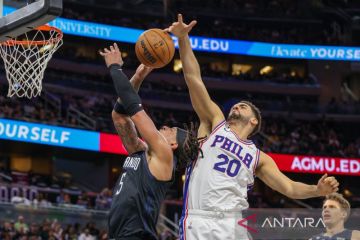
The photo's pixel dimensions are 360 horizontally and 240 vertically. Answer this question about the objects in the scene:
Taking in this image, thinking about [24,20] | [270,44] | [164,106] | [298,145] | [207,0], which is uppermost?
[207,0]

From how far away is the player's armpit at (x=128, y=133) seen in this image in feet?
17.5

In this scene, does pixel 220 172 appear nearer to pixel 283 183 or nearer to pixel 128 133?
pixel 283 183

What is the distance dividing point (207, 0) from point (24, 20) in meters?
28.9

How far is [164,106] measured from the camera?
1155 inches

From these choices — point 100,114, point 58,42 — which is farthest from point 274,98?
point 58,42

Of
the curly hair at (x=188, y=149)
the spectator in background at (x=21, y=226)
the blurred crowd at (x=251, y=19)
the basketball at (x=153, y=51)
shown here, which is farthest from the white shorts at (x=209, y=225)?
the blurred crowd at (x=251, y=19)

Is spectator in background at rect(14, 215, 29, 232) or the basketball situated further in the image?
spectator in background at rect(14, 215, 29, 232)

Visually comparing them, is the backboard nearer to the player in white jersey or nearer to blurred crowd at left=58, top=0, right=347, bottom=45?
the player in white jersey

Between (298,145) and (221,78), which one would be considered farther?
(221,78)

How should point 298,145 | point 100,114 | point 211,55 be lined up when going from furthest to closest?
point 211,55 → point 298,145 → point 100,114

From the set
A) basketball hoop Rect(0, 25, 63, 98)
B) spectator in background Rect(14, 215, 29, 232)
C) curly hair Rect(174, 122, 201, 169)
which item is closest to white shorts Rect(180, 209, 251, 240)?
curly hair Rect(174, 122, 201, 169)

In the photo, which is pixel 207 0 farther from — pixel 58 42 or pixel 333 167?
pixel 58 42

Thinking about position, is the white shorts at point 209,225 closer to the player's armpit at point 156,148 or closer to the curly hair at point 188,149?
the curly hair at point 188,149

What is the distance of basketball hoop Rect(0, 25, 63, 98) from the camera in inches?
342
